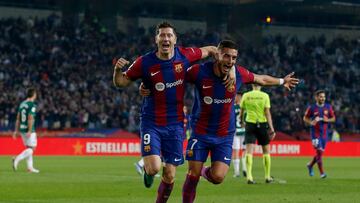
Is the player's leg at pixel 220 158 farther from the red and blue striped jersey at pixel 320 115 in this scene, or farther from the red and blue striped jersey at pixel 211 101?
the red and blue striped jersey at pixel 320 115

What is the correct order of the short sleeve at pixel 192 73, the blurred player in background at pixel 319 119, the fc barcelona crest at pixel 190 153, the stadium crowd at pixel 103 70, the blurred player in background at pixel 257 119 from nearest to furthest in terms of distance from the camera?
the short sleeve at pixel 192 73, the fc barcelona crest at pixel 190 153, the blurred player in background at pixel 257 119, the blurred player in background at pixel 319 119, the stadium crowd at pixel 103 70

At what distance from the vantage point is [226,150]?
12.7 m

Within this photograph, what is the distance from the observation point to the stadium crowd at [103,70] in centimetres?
4303

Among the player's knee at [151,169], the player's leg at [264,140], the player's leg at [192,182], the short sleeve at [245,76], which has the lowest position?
the player's leg at [264,140]

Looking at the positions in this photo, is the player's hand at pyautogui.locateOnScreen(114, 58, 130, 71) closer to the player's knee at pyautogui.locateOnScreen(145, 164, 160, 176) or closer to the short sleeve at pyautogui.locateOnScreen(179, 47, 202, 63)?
the short sleeve at pyautogui.locateOnScreen(179, 47, 202, 63)

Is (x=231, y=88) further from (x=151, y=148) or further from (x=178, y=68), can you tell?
(x=151, y=148)

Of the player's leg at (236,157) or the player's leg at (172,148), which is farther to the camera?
the player's leg at (236,157)

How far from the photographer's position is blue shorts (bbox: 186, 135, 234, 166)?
41.3 feet

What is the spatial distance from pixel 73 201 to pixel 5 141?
75.9 ft

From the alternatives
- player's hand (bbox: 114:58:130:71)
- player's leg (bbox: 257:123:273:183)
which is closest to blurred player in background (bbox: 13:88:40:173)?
player's leg (bbox: 257:123:273:183)

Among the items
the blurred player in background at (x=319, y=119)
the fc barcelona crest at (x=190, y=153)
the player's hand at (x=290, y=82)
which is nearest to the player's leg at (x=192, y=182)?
the fc barcelona crest at (x=190, y=153)

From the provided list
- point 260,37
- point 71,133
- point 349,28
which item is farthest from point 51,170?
point 349,28

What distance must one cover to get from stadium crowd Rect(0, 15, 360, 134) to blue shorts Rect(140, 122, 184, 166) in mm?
28144

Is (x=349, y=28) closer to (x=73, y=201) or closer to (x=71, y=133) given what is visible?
(x=71, y=133)
